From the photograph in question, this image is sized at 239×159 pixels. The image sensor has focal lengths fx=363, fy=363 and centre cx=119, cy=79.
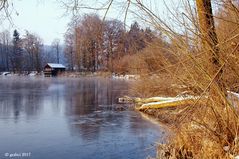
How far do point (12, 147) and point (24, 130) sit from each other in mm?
2437

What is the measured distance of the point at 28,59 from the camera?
90.2 meters

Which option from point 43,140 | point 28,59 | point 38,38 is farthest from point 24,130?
point 38,38

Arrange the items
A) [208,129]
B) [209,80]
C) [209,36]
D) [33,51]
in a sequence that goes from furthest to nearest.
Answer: [33,51], [208,129], [209,80], [209,36]

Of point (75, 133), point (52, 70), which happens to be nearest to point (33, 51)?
point (52, 70)

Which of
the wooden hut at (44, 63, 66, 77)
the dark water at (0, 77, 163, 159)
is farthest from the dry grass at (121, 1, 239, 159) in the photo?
the wooden hut at (44, 63, 66, 77)

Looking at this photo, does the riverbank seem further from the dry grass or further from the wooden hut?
the wooden hut

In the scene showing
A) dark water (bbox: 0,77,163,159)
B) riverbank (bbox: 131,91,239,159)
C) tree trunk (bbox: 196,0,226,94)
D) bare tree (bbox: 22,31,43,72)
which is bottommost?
dark water (bbox: 0,77,163,159)

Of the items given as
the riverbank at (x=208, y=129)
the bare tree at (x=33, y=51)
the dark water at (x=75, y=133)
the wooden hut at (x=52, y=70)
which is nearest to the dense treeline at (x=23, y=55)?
the bare tree at (x=33, y=51)

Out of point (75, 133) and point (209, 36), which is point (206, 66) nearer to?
point (209, 36)

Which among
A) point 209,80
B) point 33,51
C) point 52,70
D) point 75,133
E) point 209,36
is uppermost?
point 33,51

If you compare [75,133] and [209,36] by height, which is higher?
[209,36]

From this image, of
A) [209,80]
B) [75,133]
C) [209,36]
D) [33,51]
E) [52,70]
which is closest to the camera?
[209,36]

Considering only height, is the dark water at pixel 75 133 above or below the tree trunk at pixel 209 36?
below

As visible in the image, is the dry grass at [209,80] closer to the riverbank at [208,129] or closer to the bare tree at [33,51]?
the riverbank at [208,129]
